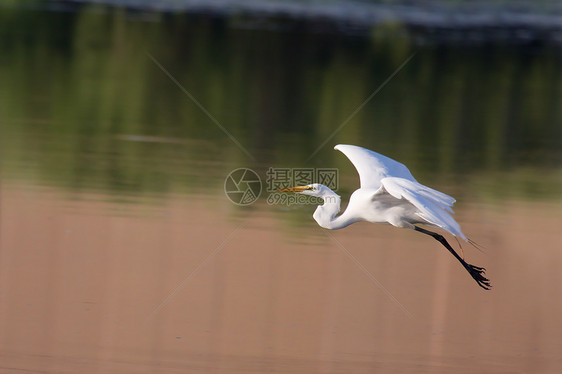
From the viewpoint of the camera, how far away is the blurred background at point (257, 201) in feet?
21.0

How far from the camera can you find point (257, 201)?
822 centimetres

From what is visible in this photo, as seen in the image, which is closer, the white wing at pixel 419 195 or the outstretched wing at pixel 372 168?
the white wing at pixel 419 195

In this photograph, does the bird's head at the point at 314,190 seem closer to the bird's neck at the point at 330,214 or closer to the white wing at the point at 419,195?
the bird's neck at the point at 330,214

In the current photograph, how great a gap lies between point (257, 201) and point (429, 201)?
3307mm

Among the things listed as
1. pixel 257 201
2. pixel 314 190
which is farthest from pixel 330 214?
pixel 257 201

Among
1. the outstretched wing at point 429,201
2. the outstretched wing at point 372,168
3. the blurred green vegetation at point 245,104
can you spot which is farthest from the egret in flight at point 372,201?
the blurred green vegetation at point 245,104

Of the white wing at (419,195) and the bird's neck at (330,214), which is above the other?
the white wing at (419,195)

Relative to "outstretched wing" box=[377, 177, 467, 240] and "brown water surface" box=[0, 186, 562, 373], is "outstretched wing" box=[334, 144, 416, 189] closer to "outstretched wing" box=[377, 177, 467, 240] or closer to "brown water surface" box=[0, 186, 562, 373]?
"outstretched wing" box=[377, 177, 467, 240]

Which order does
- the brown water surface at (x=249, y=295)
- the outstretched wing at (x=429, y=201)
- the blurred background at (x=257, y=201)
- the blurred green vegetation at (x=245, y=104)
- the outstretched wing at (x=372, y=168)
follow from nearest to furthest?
the outstretched wing at (x=429, y=201)
the outstretched wing at (x=372, y=168)
the brown water surface at (x=249, y=295)
the blurred background at (x=257, y=201)
the blurred green vegetation at (x=245, y=104)

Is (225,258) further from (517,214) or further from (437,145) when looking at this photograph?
(437,145)

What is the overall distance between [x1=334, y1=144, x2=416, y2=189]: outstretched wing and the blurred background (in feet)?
3.98

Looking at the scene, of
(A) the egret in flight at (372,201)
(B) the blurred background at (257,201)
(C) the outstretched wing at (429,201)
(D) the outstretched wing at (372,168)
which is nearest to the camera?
(C) the outstretched wing at (429,201)

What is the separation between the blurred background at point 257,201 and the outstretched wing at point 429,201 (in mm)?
1590

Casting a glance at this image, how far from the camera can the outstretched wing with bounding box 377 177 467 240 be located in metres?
4.92
